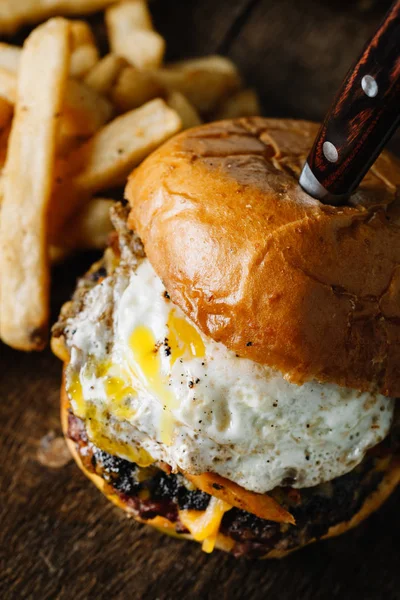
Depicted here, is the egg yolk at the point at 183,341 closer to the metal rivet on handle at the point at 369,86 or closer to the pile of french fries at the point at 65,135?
the pile of french fries at the point at 65,135

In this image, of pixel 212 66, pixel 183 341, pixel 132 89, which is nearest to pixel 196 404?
pixel 183 341

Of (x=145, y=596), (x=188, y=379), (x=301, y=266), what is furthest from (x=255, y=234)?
(x=145, y=596)

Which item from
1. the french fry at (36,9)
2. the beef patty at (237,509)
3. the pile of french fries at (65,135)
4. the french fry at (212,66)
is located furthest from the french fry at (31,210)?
the french fry at (36,9)

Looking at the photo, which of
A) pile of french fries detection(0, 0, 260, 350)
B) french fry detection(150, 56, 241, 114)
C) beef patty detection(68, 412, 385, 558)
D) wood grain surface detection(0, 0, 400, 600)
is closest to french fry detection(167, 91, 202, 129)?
pile of french fries detection(0, 0, 260, 350)

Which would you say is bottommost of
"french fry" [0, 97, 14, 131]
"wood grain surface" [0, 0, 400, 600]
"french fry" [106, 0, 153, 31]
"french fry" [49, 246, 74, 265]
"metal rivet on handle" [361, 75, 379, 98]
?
"wood grain surface" [0, 0, 400, 600]

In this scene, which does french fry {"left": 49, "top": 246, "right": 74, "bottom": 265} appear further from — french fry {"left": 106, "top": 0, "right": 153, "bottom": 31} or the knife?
the knife

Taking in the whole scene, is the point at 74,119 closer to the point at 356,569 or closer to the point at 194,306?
the point at 194,306

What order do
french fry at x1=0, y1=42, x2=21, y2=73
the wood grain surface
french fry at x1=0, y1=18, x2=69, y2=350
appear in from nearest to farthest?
the wood grain surface → french fry at x1=0, y1=18, x2=69, y2=350 → french fry at x1=0, y1=42, x2=21, y2=73
